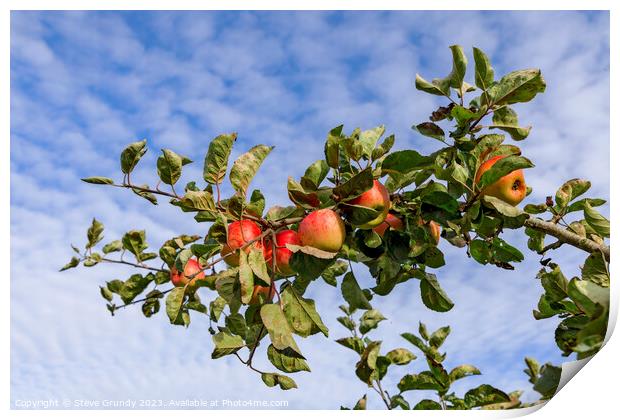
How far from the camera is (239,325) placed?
7.70ft

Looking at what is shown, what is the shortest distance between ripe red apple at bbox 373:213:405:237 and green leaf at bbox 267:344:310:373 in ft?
1.58

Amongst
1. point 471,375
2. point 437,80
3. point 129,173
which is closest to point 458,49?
point 437,80

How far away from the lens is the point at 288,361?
5.15 feet

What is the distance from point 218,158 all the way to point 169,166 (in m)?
0.16

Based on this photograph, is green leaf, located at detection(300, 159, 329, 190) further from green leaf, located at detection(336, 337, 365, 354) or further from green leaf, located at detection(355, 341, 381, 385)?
green leaf, located at detection(336, 337, 365, 354)

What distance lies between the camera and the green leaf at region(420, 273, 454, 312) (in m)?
1.93

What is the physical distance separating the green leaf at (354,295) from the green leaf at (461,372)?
0.82m

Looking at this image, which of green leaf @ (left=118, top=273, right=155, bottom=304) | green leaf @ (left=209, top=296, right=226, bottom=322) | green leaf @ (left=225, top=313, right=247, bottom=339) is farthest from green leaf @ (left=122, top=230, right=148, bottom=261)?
green leaf @ (left=225, top=313, right=247, bottom=339)

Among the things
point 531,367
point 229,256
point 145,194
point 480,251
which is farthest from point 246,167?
point 531,367

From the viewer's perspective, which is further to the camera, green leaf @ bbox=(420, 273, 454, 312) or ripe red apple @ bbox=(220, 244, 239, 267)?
green leaf @ bbox=(420, 273, 454, 312)

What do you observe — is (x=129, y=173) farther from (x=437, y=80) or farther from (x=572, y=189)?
(x=572, y=189)

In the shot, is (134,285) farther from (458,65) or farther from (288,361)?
(458,65)
